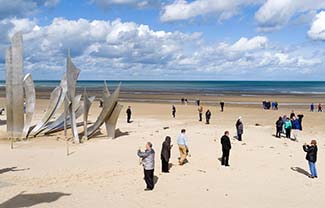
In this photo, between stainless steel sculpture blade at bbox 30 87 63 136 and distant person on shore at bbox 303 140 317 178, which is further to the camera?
stainless steel sculpture blade at bbox 30 87 63 136

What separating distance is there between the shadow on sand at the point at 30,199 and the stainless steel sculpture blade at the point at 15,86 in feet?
32.0

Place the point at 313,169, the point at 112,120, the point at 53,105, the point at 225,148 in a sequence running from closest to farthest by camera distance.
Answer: the point at 313,169 < the point at 225,148 < the point at 112,120 < the point at 53,105

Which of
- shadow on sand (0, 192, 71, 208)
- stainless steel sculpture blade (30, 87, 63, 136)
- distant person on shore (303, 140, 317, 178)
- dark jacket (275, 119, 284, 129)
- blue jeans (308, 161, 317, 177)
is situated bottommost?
shadow on sand (0, 192, 71, 208)

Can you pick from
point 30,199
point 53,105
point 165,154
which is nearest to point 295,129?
point 165,154

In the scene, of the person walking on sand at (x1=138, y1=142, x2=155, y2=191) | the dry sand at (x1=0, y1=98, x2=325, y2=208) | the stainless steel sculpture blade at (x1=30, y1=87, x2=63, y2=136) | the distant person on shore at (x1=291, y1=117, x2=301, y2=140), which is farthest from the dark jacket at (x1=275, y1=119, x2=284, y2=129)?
the person walking on sand at (x1=138, y1=142, x2=155, y2=191)

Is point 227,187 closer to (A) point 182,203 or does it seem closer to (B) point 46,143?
(A) point 182,203

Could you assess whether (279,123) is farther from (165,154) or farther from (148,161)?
(148,161)

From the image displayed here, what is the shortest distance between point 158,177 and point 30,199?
3888mm

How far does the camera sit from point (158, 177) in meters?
12.6

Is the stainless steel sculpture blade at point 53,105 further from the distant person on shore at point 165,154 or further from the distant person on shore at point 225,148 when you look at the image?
the distant person on shore at point 225,148

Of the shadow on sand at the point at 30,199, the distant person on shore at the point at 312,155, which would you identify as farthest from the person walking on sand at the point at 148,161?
the distant person on shore at the point at 312,155

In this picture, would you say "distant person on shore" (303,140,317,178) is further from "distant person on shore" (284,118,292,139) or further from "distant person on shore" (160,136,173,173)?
"distant person on shore" (284,118,292,139)

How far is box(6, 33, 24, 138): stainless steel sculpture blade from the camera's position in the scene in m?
19.3

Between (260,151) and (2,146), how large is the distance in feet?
36.4
